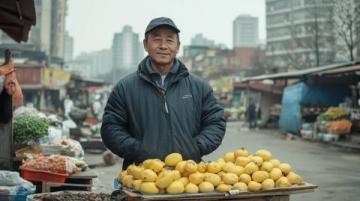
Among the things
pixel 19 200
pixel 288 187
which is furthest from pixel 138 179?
pixel 19 200

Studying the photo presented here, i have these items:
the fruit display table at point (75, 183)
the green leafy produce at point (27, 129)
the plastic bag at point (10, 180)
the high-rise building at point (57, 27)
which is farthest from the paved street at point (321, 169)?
the high-rise building at point (57, 27)

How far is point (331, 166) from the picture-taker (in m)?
14.7

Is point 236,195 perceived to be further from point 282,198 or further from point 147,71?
point 147,71

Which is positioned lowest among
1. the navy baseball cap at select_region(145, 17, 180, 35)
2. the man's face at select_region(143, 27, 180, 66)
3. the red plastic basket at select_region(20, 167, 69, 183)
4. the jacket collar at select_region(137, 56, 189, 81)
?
the red plastic basket at select_region(20, 167, 69, 183)

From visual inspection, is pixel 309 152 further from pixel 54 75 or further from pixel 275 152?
pixel 54 75

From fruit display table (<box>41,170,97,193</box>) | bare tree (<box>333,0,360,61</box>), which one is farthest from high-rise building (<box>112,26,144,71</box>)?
fruit display table (<box>41,170,97,193</box>)

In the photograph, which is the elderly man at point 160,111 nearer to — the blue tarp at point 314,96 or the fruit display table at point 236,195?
the fruit display table at point 236,195

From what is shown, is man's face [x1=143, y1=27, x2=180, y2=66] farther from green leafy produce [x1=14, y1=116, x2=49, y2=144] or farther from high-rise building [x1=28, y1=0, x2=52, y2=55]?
high-rise building [x1=28, y1=0, x2=52, y2=55]

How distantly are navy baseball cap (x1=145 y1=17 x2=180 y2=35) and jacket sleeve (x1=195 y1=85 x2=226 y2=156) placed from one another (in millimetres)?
565

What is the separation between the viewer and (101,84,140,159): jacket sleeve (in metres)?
3.91

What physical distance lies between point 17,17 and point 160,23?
4253 millimetres

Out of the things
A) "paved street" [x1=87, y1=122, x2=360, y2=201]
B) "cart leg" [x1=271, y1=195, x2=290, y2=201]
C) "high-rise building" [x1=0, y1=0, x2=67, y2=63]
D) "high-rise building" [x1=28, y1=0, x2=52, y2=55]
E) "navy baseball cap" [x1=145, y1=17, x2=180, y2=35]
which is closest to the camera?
"cart leg" [x1=271, y1=195, x2=290, y2=201]

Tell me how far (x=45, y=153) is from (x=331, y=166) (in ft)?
28.9

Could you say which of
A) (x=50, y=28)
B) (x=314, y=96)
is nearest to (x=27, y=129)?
(x=314, y=96)
